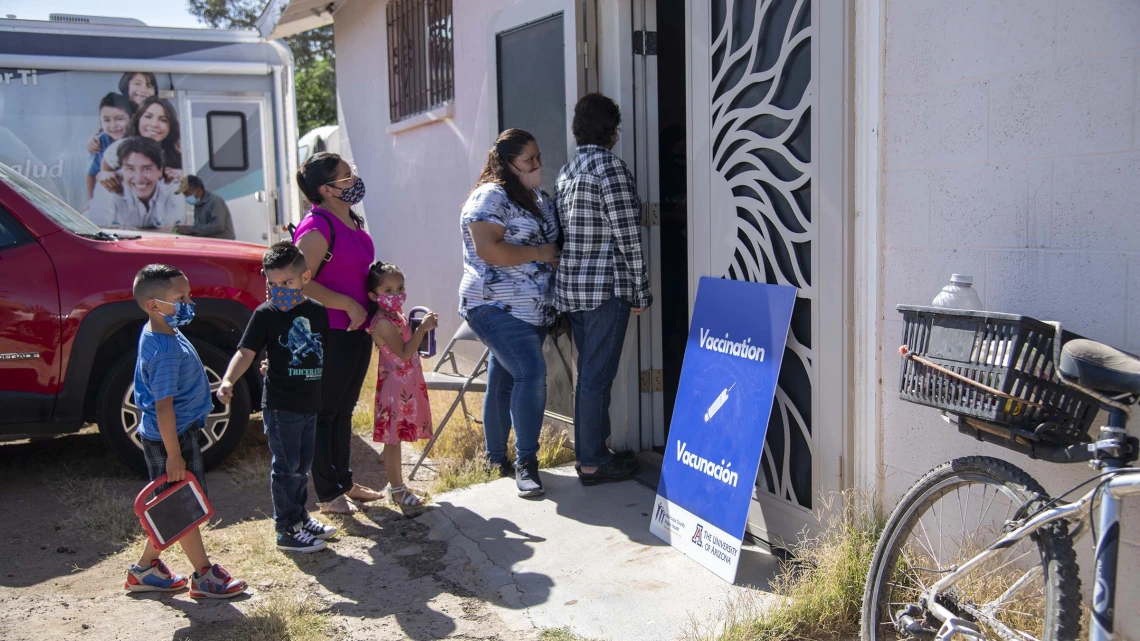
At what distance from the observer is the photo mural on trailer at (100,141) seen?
831 centimetres

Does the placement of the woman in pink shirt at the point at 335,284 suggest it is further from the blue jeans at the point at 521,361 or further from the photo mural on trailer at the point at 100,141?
the photo mural on trailer at the point at 100,141

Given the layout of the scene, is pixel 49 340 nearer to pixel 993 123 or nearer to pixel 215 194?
pixel 215 194

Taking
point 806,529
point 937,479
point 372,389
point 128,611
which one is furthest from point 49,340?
point 937,479

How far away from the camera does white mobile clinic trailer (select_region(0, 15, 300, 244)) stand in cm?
831

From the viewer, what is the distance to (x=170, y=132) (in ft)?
28.6

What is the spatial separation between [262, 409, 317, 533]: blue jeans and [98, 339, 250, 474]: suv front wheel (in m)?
1.20

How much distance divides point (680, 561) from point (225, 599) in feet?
6.20

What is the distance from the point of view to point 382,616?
3.78 m

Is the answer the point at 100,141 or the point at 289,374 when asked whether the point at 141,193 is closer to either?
the point at 100,141

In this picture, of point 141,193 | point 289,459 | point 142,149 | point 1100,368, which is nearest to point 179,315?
point 289,459

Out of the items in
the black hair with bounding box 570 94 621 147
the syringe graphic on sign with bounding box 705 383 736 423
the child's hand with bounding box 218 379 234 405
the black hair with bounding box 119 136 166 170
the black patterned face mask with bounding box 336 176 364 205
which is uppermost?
the black hair with bounding box 119 136 166 170

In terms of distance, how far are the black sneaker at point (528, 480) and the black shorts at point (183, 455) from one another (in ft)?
5.22

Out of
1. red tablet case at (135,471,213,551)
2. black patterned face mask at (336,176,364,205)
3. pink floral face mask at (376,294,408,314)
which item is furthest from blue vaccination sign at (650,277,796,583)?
red tablet case at (135,471,213,551)

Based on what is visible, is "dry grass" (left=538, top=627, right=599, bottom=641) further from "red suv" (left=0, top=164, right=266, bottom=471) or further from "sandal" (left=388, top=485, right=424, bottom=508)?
"red suv" (left=0, top=164, right=266, bottom=471)
